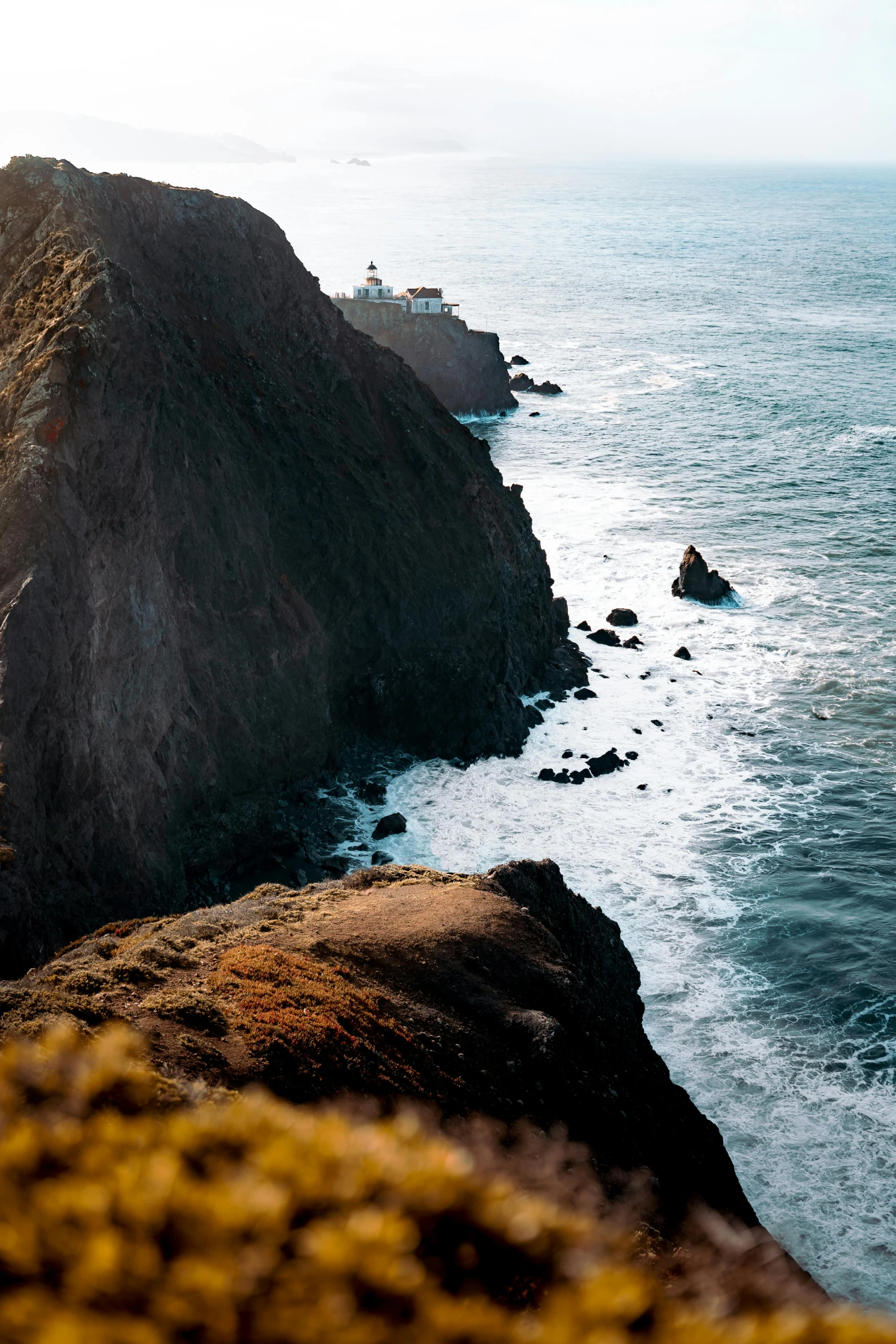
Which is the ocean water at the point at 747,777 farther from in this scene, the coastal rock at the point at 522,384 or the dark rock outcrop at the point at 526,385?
the coastal rock at the point at 522,384

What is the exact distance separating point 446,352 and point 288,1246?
106m

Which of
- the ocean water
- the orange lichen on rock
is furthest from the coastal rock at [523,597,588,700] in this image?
the orange lichen on rock

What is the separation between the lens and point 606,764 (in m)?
46.0

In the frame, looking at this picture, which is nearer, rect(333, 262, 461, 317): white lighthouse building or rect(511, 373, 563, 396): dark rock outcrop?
rect(333, 262, 461, 317): white lighthouse building

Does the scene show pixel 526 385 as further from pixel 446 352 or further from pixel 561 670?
pixel 561 670

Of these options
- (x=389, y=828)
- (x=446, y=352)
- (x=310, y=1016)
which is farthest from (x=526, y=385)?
(x=310, y=1016)

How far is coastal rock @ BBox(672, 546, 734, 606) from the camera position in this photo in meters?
61.6

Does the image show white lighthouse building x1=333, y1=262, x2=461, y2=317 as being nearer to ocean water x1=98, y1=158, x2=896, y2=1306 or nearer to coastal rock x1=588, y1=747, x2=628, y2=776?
ocean water x1=98, y1=158, x2=896, y2=1306

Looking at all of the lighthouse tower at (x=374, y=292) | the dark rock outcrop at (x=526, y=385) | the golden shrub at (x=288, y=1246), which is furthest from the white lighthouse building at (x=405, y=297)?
the golden shrub at (x=288, y=1246)

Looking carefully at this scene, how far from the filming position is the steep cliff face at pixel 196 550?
1113 inches

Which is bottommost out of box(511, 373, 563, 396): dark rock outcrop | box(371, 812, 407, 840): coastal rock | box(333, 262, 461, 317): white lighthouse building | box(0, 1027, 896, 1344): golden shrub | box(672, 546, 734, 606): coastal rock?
box(371, 812, 407, 840): coastal rock

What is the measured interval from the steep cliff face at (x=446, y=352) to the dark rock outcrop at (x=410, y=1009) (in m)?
82.2

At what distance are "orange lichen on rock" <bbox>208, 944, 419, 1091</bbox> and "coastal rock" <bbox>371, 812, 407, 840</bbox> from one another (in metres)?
18.5

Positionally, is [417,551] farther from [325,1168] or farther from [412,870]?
[325,1168]
